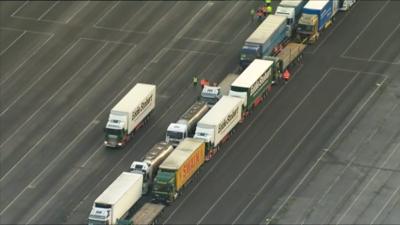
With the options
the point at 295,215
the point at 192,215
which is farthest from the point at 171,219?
the point at 295,215

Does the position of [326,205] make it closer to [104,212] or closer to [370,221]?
[370,221]

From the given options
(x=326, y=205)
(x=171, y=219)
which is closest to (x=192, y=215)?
(x=171, y=219)

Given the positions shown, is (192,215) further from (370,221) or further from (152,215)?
(370,221)

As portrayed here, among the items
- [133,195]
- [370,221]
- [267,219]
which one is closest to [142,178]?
[133,195]

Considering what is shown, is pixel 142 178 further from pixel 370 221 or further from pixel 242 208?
pixel 370 221
